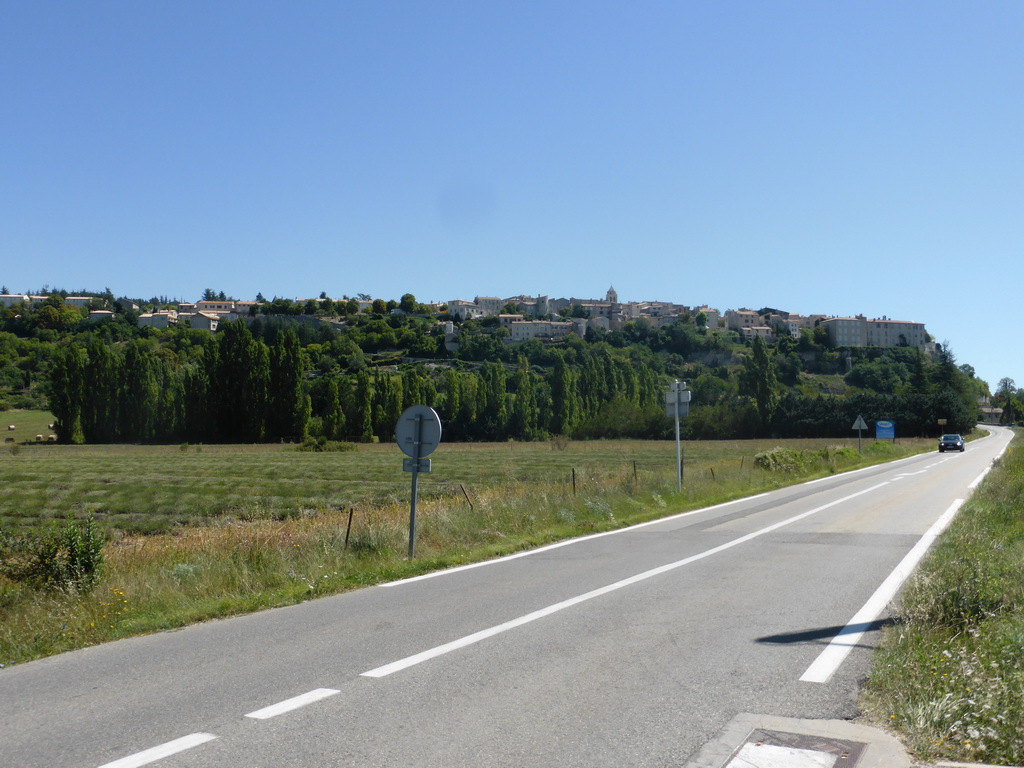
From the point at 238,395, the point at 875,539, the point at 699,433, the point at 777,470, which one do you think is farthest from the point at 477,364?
the point at 875,539

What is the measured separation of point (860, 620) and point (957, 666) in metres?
2.47

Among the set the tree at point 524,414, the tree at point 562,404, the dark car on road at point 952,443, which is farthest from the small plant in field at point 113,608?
the tree at point 562,404

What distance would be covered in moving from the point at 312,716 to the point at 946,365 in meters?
131

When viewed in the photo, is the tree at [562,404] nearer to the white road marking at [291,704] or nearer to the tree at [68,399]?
the tree at [68,399]

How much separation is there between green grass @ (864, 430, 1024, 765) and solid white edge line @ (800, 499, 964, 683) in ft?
1.05

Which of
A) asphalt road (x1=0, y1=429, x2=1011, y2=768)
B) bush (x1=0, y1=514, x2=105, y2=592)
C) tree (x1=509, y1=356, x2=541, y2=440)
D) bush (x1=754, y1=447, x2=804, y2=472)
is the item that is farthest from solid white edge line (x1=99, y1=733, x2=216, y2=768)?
tree (x1=509, y1=356, x2=541, y2=440)

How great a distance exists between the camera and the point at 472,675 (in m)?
6.03

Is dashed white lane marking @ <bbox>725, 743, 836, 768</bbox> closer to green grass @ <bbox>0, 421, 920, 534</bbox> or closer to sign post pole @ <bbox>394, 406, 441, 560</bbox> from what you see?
sign post pole @ <bbox>394, 406, 441, 560</bbox>

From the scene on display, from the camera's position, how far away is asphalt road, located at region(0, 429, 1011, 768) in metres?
4.60

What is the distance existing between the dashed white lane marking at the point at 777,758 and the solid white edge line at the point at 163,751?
9.60 ft

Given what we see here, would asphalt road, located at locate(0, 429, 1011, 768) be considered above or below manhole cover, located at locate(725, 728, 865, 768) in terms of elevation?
below

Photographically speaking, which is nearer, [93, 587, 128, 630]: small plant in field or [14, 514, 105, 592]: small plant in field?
[93, 587, 128, 630]: small plant in field

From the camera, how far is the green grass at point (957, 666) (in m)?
4.58

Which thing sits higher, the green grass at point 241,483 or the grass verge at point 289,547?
the grass verge at point 289,547
